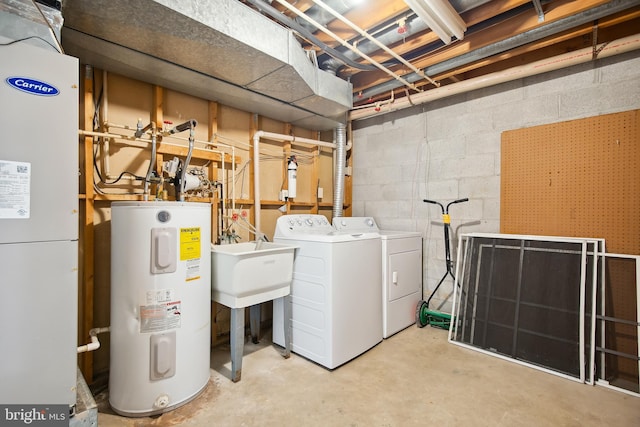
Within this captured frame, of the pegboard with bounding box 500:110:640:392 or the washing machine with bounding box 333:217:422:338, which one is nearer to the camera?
the pegboard with bounding box 500:110:640:392

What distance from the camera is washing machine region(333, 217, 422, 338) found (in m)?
2.64

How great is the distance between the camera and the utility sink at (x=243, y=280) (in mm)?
1957

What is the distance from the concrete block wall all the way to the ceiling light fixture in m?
0.88

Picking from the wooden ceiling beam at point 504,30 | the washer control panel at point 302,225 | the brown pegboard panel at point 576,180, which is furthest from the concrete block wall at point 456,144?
the washer control panel at point 302,225

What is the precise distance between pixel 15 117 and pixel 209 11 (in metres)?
1.04

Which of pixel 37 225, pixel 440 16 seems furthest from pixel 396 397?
pixel 440 16

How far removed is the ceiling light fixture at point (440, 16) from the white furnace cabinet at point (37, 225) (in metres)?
1.79

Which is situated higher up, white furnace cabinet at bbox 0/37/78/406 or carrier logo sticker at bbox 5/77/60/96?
carrier logo sticker at bbox 5/77/60/96

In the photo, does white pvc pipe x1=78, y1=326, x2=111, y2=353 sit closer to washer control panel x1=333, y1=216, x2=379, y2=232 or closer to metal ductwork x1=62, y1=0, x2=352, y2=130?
metal ductwork x1=62, y1=0, x2=352, y2=130

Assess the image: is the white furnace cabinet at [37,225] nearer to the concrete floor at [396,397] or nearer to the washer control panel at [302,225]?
the concrete floor at [396,397]

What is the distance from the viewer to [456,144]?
2.90 m

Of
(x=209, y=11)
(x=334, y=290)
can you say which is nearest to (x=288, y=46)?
(x=209, y=11)

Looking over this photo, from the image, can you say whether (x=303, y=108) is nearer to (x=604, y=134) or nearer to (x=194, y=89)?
(x=194, y=89)

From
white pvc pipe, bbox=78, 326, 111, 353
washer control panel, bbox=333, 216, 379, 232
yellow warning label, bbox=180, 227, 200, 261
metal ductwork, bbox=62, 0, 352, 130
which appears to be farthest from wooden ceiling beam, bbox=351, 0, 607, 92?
white pvc pipe, bbox=78, 326, 111, 353
